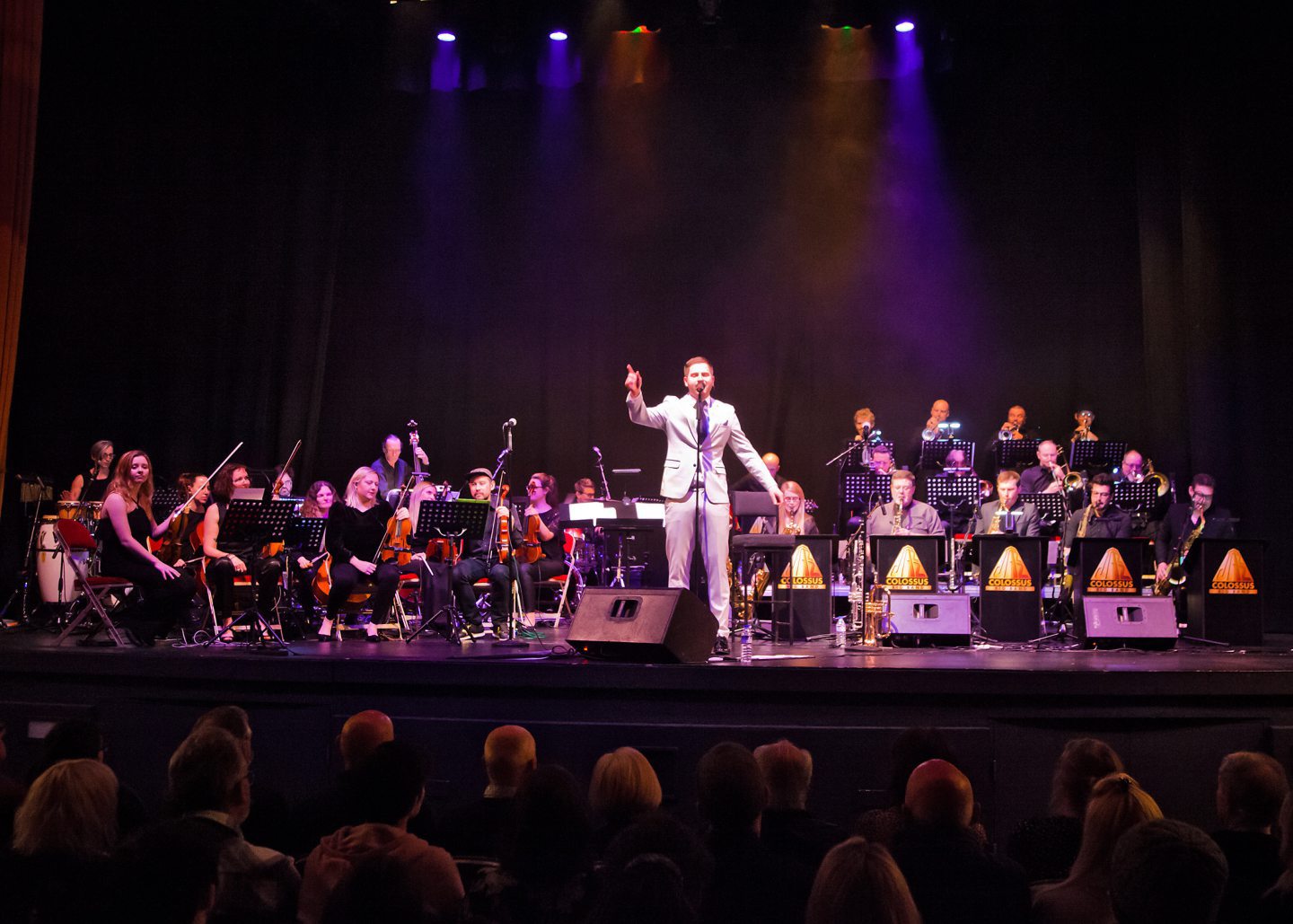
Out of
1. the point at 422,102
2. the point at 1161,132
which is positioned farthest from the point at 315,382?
the point at 1161,132

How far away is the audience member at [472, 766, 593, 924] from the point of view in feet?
9.75

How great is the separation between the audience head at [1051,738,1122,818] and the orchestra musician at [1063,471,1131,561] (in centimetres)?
591

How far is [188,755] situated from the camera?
3.32 metres

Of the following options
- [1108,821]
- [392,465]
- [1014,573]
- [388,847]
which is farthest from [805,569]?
[388,847]

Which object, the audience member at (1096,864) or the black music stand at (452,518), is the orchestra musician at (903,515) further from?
the audience member at (1096,864)

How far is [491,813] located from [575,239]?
33.2ft

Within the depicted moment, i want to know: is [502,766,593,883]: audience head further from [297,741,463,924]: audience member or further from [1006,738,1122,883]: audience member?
[1006,738,1122,883]: audience member

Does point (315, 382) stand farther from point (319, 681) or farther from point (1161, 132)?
point (1161, 132)

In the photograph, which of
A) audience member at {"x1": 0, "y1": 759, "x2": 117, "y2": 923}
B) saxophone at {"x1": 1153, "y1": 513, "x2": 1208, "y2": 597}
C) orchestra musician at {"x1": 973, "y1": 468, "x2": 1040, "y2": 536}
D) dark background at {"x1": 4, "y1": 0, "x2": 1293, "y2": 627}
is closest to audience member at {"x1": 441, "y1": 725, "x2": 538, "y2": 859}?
audience member at {"x1": 0, "y1": 759, "x2": 117, "y2": 923}

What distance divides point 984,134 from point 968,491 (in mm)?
5031

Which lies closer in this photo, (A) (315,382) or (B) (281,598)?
(B) (281,598)

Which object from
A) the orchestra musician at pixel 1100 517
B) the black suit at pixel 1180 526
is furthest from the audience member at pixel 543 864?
the black suit at pixel 1180 526

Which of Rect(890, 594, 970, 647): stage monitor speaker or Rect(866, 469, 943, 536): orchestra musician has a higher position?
Rect(866, 469, 943, 536): orchestra musician

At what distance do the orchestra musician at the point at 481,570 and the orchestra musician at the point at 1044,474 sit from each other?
5300 mm
